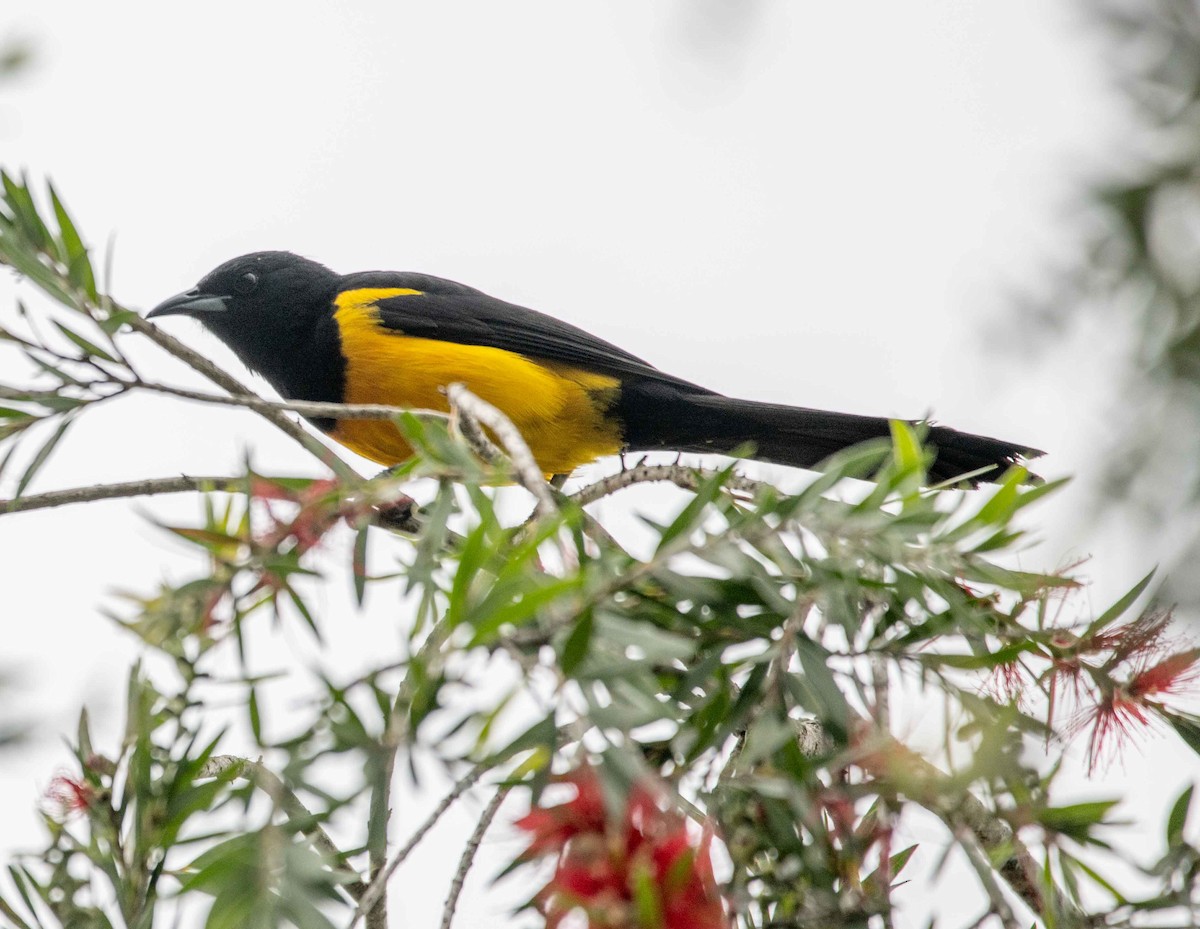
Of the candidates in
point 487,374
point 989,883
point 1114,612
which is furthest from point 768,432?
point 989,883

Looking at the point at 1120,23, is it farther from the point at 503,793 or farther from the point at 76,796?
the point at 76,796

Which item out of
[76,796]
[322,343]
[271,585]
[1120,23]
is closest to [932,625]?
[271,585]

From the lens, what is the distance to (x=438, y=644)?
116 cm

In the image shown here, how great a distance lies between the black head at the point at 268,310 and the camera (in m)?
4.30

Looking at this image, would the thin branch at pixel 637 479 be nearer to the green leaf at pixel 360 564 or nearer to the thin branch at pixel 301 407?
the thin branch at pixel 301 407

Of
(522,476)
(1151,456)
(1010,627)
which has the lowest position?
(1010,627)

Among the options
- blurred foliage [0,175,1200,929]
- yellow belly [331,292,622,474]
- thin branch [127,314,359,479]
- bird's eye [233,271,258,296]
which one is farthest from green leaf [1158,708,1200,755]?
bird's eye [233,271,258,296]

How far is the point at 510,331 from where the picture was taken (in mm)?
4129

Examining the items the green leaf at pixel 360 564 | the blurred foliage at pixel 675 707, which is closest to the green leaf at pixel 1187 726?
the blurred foliage at pixel 675 707

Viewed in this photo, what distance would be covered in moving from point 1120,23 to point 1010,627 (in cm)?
137

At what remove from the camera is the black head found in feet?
14.1

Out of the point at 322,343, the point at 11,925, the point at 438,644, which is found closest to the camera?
the point at 438,644

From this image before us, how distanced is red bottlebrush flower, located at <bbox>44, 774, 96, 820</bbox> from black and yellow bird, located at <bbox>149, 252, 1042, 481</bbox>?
2.27 meters

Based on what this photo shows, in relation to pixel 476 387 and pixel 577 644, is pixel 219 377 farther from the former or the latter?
pixel 476 387
